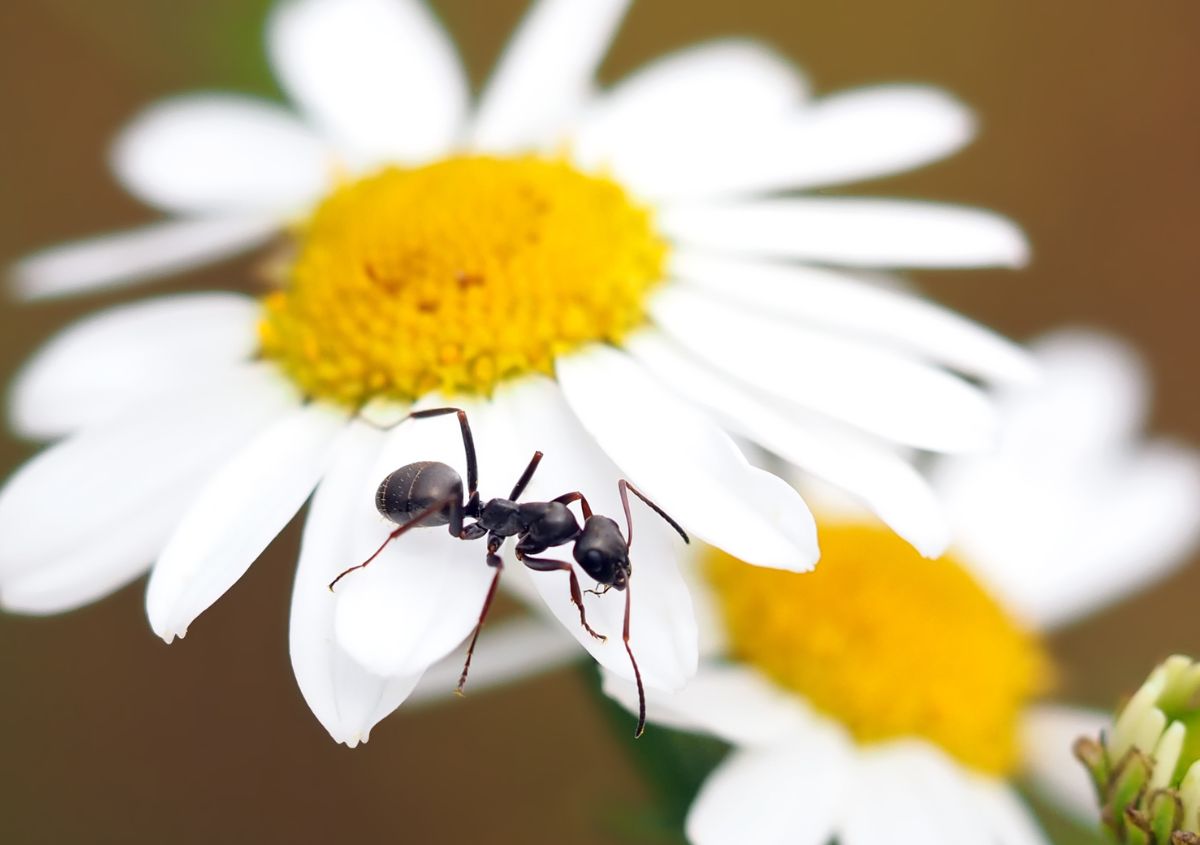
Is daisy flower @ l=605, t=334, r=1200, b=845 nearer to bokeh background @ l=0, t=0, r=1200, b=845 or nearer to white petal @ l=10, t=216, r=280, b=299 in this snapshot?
bokeh background @ l=0, t=0, r=1200, b=845

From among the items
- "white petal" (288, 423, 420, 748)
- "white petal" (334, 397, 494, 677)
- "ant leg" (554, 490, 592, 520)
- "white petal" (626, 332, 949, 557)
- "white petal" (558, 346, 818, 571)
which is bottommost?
"white petal" (288, 423, 420, 748)

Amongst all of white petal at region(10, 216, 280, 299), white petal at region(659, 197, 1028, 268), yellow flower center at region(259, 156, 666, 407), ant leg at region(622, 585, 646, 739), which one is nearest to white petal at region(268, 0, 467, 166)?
white petal at region(10, 216, 280, 299)

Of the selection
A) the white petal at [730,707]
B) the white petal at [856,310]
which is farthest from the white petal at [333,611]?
the white petal at [856,310]

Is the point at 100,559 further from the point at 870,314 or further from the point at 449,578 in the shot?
the point at 870,314

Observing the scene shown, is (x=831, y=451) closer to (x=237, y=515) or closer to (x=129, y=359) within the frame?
(x=237, y=515)

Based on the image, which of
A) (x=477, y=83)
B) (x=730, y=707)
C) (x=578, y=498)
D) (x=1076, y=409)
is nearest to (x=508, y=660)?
(x=730, y=707)

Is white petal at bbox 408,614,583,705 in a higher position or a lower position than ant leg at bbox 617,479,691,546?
lower

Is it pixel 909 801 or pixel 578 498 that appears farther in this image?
pixel 909 801
